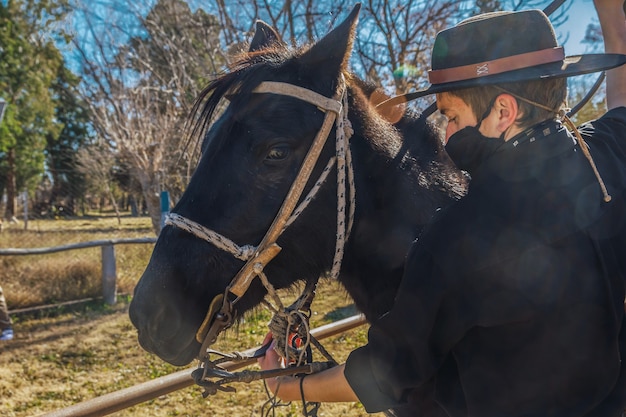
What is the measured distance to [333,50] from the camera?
172 centimetres

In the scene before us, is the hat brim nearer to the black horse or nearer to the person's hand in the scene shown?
the black horse

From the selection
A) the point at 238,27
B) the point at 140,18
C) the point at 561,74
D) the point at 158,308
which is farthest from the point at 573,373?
the point at 140,18

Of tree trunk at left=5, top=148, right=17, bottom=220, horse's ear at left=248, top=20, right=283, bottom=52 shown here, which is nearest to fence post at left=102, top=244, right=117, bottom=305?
horse's ear at left=248, top=20, right=283, bottom=52

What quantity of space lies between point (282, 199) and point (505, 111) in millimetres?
761

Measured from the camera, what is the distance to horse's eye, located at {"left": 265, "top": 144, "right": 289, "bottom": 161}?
163 centimetres

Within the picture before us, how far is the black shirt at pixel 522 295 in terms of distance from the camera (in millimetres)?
Answer: 1110

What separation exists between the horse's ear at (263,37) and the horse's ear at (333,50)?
0.49m

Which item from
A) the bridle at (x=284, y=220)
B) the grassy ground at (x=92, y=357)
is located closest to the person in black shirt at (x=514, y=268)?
the bridle at (x=284, y=220)

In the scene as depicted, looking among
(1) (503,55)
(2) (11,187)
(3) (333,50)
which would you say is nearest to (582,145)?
(1) (503,55)

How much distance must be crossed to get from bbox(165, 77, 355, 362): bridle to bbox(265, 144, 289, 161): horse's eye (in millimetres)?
73

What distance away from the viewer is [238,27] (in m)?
8.55

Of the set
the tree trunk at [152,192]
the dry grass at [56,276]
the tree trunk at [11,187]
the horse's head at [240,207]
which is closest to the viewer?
the horse's head at [240,207]

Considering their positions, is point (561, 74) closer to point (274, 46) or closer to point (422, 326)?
point (422, 326)

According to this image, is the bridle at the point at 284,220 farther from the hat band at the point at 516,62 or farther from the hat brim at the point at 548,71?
the hat band at the point at 516,62
